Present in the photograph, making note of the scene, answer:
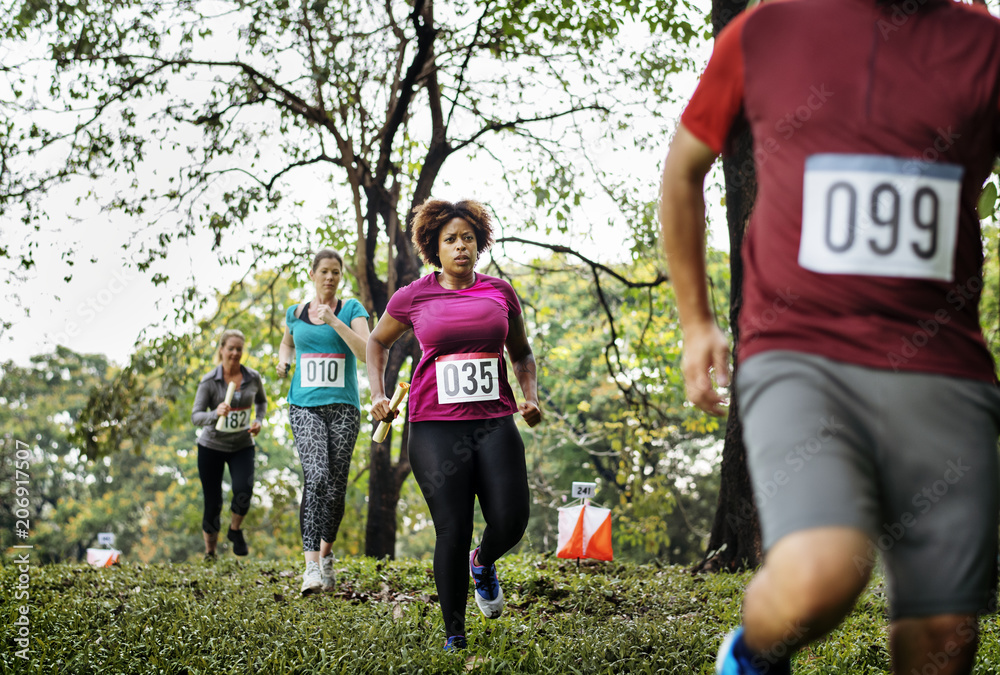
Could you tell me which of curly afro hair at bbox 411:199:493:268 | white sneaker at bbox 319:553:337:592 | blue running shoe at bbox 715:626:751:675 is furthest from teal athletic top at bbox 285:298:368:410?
blue running shoe at bbox 715:626:751:675

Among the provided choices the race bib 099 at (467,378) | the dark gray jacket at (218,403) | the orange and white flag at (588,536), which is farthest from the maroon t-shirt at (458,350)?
the dark gray jacket at (218,403)

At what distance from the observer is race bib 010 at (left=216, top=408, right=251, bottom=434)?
762 cm

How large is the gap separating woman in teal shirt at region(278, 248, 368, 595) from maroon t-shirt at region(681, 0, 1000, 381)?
421 cm

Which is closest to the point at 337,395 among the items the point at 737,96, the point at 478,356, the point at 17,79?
the point at 478,356

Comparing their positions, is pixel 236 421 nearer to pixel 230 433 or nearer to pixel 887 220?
pixel 230 433

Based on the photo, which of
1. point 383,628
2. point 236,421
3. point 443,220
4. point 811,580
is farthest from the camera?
point 236,421

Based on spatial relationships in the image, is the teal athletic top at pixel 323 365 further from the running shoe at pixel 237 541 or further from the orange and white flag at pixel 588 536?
the running shoe at pixel 237 541

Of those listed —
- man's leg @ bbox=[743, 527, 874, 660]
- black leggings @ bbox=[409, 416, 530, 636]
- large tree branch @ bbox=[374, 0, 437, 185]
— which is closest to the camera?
man's leg @ bbox=[743, 527, 874, 660]

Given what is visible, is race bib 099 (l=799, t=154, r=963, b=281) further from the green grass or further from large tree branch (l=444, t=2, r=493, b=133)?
large tree branch (l=444, t=2, r=493, b=133)

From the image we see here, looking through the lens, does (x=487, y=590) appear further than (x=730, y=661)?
Yes

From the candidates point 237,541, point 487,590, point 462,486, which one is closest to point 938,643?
point 462,486

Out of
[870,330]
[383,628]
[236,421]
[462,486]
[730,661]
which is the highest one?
[236,421]

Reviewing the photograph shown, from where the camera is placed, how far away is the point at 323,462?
5.80 m

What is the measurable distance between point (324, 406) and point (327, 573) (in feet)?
3.80
